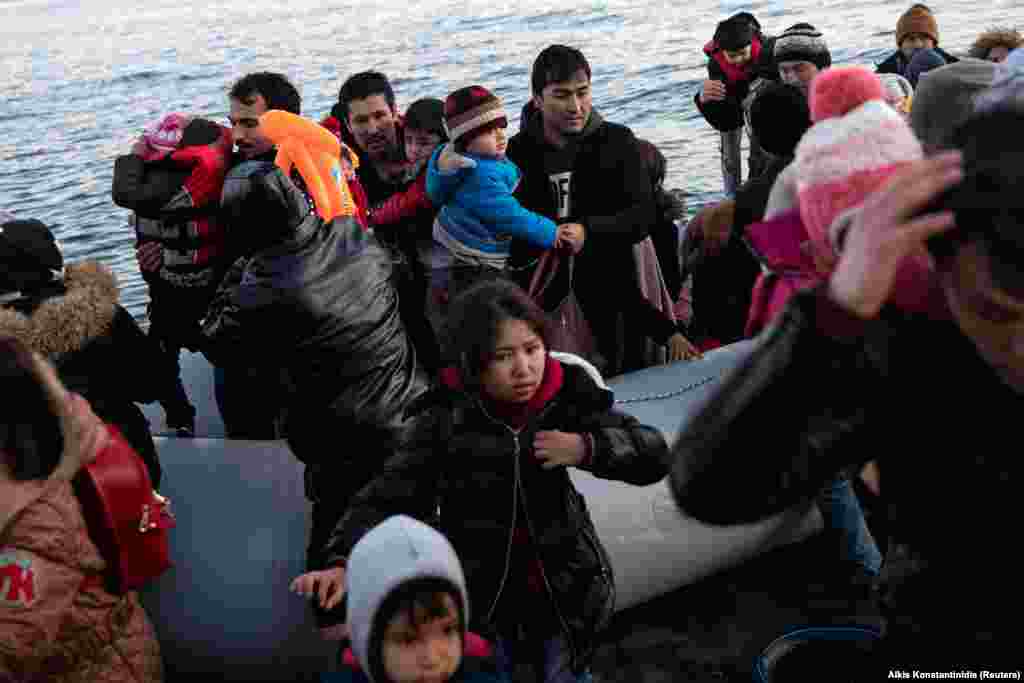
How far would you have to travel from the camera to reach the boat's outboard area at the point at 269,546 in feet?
11.6

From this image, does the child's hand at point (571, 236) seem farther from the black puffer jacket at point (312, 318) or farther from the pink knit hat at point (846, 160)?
the pink knit hat at point (846, 160)

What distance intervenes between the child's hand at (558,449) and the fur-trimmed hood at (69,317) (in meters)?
1.43

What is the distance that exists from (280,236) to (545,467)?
1.13 m

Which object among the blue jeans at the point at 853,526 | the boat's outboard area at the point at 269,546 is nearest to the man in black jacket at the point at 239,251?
the boat's outboard area at the point at 269,546

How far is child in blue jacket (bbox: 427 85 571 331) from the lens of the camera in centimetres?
400

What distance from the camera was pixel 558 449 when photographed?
8.78 feet

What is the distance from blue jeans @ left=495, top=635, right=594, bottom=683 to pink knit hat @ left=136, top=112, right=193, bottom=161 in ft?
8.84

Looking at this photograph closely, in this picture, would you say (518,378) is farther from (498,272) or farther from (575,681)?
(498,272)

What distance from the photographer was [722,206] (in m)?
4.32

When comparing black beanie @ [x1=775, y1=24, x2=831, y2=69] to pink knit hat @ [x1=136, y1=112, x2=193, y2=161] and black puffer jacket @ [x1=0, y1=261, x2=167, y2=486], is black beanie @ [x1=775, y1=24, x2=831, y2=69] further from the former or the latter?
black puffer jacket @ [x1=0, y1=261, x2=167, y2=486]

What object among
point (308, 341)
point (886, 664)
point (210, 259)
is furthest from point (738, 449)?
point (210, 259)

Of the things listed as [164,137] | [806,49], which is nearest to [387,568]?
[164,137]

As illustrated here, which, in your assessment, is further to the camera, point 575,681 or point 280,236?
point 280,236

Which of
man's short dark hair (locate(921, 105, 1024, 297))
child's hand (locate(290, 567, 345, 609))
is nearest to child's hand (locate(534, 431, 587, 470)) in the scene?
child's hand (locate(290, 567, 345, 609))
